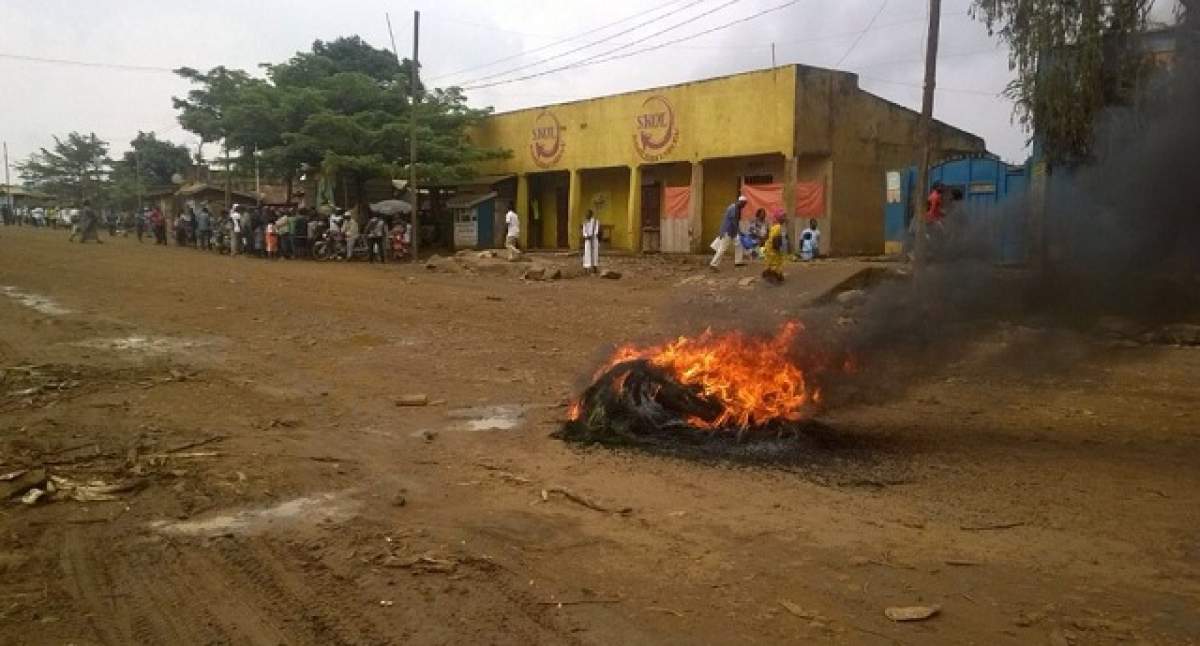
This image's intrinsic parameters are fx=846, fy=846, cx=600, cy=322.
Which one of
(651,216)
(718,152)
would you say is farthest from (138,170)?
(718,152)

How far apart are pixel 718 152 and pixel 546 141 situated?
8.25m

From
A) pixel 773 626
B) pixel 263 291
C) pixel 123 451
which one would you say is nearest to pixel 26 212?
pixel 263 291

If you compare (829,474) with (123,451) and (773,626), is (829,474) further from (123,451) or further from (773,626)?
(123,451)

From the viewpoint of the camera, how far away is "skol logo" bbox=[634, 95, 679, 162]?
88.1 ft

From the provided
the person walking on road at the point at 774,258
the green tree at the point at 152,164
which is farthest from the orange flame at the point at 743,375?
the green tree at the point at 152,164

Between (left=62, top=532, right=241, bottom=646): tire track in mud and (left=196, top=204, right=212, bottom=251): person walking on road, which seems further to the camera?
(left=196, top=204, right=212, bottom=251): person walking on road

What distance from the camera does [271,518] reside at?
495 cm

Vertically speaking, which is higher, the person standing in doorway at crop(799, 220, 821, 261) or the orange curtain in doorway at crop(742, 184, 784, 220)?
the orange curtain in doorway at crop(742, 184, 784, 220)

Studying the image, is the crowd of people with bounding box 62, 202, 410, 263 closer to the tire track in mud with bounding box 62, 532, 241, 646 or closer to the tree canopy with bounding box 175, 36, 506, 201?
the tree canopy with bounding box 175, 36, 506, 201

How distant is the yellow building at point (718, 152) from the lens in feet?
78.7

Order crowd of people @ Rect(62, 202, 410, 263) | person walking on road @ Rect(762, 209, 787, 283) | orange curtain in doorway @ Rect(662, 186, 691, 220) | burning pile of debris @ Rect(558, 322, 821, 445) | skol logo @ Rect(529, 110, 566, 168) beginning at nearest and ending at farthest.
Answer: burning pile of debris @ Rect(558, 322, 821, 445) → person walking on road @ Rect(762, 209, 787, 283) → orange curtain in doorway @ Rect(662, 186, 691, 220) → crowd of people @ Rect(62, 202, 410, 263) → skol logo @ Rect(529, 110, 566, 168)

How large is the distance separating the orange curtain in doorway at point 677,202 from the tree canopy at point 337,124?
25.0 ft

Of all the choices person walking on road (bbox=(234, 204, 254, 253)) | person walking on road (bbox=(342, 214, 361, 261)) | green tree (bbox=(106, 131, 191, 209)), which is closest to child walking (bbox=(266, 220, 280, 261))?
person walking on road (bbox=(234, 204, 254, 253))

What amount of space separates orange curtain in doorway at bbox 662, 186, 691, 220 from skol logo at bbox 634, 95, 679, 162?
122cm
